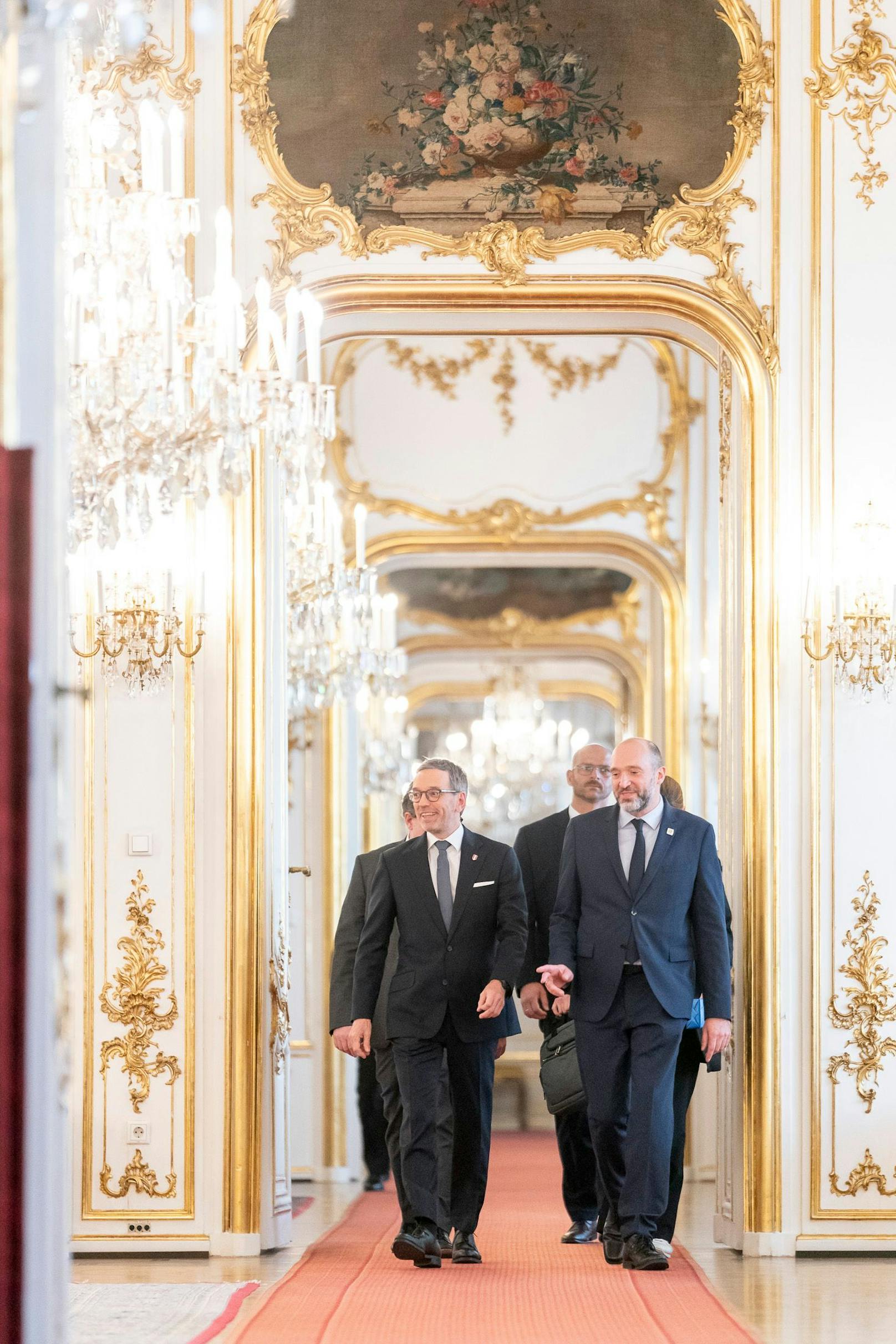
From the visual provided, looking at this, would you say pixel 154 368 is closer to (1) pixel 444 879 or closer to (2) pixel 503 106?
(1) pixel 444 879

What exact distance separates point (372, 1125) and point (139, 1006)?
3.69 m

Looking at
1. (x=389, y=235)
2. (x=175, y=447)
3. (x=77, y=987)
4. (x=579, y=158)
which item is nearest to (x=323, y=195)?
(x=389, y=235)

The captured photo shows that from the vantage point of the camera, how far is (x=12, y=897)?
347 centimetres

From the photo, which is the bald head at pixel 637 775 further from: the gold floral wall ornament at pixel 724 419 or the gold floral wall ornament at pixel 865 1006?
the gold floral wall ornament at pixel 724 419

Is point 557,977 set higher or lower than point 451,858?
lower

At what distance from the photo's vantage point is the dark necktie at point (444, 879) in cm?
718

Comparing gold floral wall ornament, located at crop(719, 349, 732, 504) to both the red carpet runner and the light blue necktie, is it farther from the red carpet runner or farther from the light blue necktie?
the red carpet runner

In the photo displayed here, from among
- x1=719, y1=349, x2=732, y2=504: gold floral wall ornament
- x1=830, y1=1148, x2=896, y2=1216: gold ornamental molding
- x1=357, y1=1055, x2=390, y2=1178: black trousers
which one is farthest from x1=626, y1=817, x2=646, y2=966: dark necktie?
x1=357, y1=1055, x2=390, y2=1178: black trousers

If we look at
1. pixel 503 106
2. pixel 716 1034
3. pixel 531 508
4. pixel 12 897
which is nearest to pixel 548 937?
pixel 716 1034

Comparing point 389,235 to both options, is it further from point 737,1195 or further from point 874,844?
point 737,1195

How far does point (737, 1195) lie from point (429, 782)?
2.13 meters

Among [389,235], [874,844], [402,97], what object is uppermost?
[402,97]

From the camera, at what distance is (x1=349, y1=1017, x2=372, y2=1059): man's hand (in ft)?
22.9

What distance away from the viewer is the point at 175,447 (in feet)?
19.3
